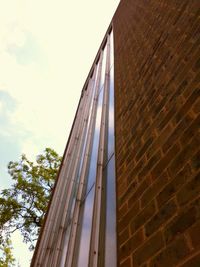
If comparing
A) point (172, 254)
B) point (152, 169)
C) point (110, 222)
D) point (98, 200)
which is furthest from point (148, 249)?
point (98, 200)

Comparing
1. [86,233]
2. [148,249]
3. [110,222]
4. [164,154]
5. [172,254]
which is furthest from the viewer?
[86,233]

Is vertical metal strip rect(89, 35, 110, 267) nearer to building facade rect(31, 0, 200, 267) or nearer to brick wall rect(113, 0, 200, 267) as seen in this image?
building facade rect(31, 0, 200, 267)

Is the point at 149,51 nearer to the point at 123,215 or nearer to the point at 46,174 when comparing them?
the point at 123,215

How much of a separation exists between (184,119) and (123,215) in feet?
2.97

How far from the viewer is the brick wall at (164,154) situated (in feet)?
4.44

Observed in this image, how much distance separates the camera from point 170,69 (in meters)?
2.47

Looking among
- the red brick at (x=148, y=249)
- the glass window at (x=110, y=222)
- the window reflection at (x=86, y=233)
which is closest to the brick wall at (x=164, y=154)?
the red brick at (x=148, y=249)

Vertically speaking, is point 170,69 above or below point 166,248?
above

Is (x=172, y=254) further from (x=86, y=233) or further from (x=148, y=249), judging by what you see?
(x=86, y=233)

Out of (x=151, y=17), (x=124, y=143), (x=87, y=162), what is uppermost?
(x=151, y=17)

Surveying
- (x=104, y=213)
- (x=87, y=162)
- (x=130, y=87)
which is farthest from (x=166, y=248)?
(x=87, y=162)

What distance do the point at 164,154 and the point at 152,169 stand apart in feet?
0.50

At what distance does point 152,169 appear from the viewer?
6.12ft

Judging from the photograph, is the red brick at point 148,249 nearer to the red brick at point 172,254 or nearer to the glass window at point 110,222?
the red brick at point 172,254
